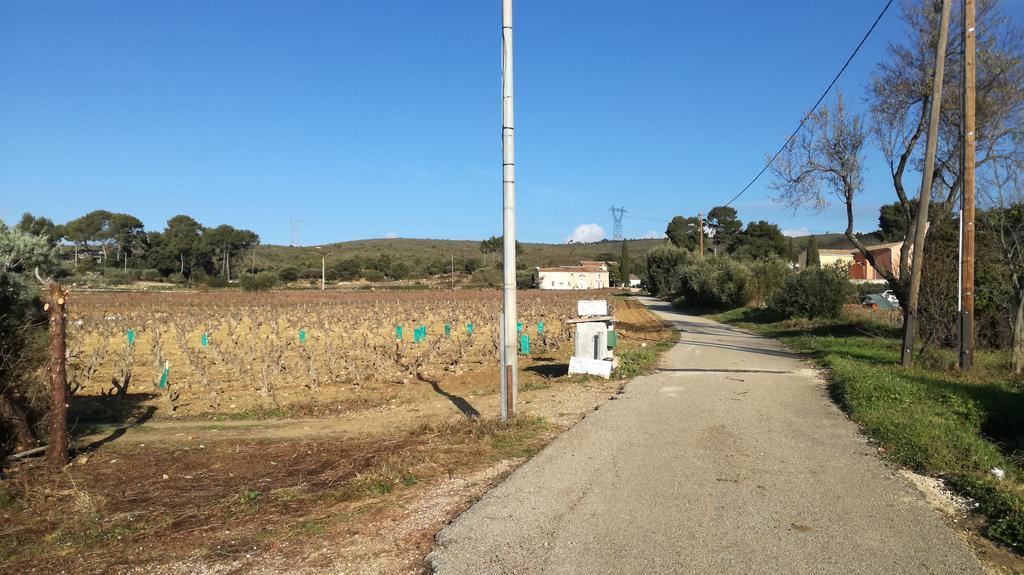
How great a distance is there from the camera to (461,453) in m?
7.34

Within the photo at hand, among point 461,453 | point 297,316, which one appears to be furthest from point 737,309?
point 461,453

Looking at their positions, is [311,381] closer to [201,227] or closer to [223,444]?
[223,444]

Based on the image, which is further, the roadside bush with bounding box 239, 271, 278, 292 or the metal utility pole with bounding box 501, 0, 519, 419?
the roadside bush with bounding box 239, 271, 278, 292

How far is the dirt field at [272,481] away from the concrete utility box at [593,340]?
713 mm

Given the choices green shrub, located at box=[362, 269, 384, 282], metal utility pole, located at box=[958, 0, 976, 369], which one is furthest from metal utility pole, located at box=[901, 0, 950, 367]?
green shrub, located at box=[362, 269, 384, 282]

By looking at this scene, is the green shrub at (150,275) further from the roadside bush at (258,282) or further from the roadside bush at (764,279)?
the roadside bush at (764,279)

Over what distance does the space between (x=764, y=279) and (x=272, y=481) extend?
124 feet

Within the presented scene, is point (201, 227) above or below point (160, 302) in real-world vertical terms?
above

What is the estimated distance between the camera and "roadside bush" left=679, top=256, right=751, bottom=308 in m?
42.0

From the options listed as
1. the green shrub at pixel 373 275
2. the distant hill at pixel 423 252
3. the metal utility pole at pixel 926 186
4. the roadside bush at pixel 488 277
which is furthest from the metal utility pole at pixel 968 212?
the distant hill at pixel 423 252

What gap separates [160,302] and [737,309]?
39.2m

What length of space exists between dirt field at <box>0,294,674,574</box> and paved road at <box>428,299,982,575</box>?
1.73ft

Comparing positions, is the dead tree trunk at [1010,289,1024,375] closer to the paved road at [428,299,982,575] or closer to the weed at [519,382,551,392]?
the paved road at [428,299,982,575]

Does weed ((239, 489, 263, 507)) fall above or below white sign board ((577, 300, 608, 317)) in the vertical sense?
below
